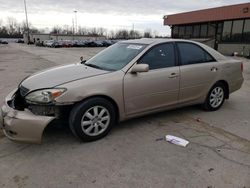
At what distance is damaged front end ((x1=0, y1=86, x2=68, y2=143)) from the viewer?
318 centimetres

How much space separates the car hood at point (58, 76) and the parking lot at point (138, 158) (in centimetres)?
89

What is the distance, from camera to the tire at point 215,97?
5070mm

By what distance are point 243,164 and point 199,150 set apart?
59cm

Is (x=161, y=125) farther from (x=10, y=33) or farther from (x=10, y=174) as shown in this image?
(x=10, y=33)

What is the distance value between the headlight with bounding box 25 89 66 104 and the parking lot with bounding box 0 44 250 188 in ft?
2.39

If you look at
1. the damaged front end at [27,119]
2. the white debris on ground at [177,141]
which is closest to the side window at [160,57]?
the white debris on ground at [177,141]

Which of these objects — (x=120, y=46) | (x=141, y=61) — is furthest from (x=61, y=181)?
(x=120, y=46)

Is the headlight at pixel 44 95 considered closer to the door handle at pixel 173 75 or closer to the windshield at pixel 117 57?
the windshield at pixel 117 57

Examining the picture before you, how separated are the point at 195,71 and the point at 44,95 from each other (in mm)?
2858

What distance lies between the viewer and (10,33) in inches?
4429

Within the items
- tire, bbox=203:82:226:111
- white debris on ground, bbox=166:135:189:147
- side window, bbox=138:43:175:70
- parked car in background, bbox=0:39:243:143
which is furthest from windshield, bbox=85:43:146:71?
tire, bbox=203:82:226:111

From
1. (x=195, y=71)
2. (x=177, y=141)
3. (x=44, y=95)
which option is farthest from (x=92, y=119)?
(x=195, y=71)

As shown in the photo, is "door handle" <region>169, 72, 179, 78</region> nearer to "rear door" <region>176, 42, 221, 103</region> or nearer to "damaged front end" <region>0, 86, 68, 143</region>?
"rear door" <region>176, 42, 221, 103</region>

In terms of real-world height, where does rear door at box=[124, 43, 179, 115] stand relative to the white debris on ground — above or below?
above
